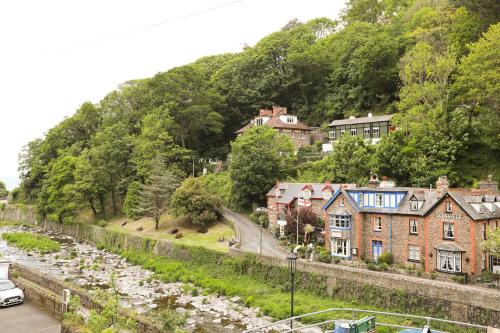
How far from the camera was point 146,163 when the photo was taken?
186ft

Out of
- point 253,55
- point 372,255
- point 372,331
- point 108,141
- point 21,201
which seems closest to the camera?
point 372,331

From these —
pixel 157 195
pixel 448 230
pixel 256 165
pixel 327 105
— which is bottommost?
pixel 448 230

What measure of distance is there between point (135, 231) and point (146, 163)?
9824 millimetres

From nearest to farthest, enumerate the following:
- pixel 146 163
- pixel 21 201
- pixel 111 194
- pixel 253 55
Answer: pixel 146 163, pixel 111 194, pixel 253 55, pixel 21 201

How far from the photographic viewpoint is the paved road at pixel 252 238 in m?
36.5

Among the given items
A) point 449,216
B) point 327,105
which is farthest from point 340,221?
point 327,105

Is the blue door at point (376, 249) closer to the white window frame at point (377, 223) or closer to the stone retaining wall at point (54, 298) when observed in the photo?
the white window frame at point (377, 223)

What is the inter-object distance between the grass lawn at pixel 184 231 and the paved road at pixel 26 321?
747 inches

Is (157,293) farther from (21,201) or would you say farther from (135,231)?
(21,201)

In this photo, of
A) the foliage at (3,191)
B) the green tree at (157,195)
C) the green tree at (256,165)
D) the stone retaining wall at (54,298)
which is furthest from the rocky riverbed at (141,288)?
the foliage at (3,191)

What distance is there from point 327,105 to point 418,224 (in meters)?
38.5

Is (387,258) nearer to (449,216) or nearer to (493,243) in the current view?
(449,216)

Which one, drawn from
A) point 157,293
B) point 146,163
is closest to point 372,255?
point 157,293

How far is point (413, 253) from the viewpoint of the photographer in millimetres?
30234
